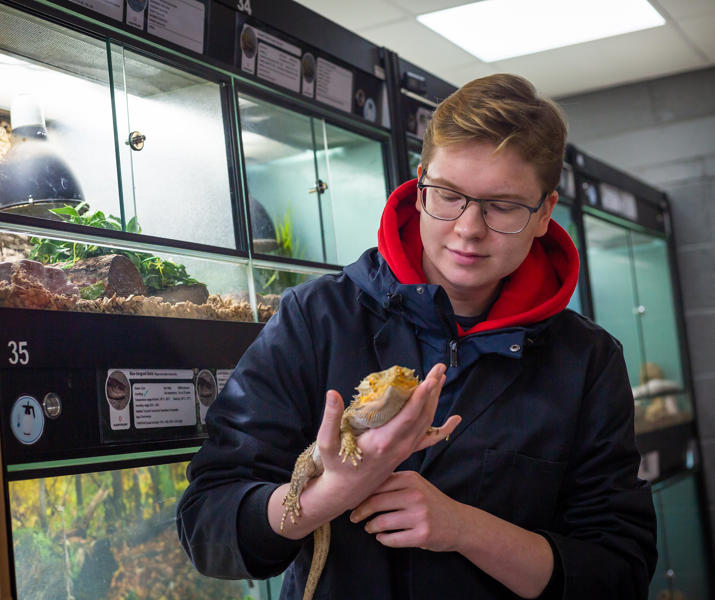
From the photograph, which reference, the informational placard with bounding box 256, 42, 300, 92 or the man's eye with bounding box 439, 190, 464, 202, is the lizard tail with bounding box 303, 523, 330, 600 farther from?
the informational placard with bounding box 256, 42, 300, 92

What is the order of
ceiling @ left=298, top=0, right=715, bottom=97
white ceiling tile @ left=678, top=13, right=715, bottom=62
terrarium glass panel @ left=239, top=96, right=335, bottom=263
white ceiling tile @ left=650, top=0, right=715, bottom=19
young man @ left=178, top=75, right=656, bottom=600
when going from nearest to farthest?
young man @ left=178, top=75, right=656, bottom=600 → terrarium glass panel @ left=239, top=96, right=335, bottom=263 → ceiling @ left=298, top=0, right=715, bottom=97 → white ceiling tile @ left=650, top=0, right=715, bottom=19 → white ceiling tile @ left=678, top=13, right=715, bottom=62

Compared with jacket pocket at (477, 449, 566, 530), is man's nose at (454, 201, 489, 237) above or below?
above

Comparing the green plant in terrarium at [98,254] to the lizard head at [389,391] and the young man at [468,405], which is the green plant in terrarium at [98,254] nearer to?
the young man at [468,405]

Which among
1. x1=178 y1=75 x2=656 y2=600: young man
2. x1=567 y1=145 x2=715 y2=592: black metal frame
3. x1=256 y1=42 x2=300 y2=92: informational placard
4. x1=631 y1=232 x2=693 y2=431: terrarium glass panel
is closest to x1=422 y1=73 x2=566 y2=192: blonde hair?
Answer: x1=178 y1=75 x2=656 y2=600: young man

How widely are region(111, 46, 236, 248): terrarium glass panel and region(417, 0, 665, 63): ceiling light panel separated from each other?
2.76 m

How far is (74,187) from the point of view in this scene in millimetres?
1949

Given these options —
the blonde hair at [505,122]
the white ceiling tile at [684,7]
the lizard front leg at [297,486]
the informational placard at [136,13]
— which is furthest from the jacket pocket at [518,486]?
the white ceiling tile at [684,7]

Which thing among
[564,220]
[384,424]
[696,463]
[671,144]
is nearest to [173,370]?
[384,424]

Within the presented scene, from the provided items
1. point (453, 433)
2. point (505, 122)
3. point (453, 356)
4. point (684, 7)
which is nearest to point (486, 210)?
point (505, 122)

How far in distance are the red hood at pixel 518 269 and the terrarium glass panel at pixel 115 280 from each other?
2.02ft

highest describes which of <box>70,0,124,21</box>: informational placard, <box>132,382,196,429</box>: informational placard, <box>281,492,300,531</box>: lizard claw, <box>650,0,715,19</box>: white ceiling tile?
<box>650,0,715,19</box>: white ceiling tile

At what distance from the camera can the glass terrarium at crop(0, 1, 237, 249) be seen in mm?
1875

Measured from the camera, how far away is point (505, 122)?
1.55 meters

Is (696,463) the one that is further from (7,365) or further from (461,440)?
(7,365)
